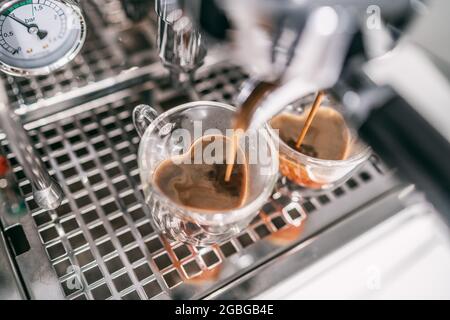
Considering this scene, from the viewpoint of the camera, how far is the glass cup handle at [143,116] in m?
0.53

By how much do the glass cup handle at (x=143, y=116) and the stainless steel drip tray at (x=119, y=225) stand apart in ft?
0.18

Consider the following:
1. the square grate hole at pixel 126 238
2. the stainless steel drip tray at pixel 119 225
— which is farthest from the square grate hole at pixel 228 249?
the square grate hole at pixel 126 238

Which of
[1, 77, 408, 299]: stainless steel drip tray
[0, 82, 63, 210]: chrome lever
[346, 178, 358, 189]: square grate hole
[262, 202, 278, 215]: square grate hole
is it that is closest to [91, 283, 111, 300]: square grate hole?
[1, 77, 408, 299]: stainless steel drip tray

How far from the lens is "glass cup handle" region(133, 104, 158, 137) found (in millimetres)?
528

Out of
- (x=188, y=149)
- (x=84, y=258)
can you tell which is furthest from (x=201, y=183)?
(x=84, y=258)

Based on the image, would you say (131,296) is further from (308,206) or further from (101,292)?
(308,206)

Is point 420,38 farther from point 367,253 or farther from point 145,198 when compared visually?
point 145,198

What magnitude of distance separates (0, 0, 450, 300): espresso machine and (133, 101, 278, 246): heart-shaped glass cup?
25 millimetres

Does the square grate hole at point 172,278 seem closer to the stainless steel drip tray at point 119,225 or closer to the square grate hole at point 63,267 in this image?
the stainless steel drip tray at point 119,225

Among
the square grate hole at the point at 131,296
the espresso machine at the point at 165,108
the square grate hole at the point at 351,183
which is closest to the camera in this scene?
the espresso machine at the point at 165,108

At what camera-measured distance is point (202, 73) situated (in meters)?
0.66
